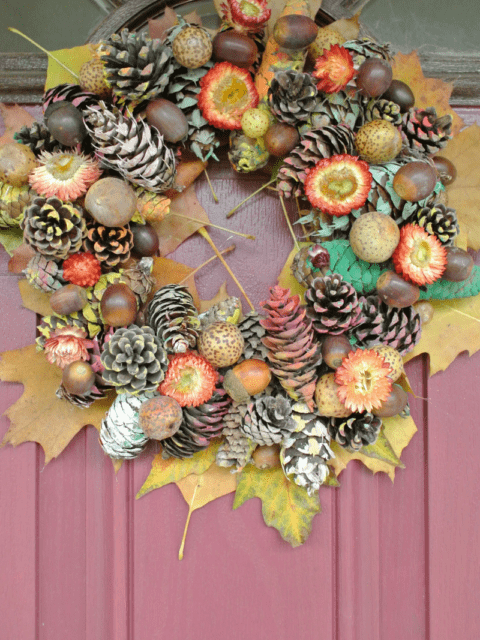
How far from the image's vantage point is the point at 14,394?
Answer: 741 millimetres

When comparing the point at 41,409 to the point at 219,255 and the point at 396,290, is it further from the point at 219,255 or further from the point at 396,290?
the point at 396,290

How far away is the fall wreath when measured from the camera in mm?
617

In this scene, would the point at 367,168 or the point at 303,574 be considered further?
the point at 303,574

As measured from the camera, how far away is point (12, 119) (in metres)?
0.70

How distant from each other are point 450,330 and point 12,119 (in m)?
0.71

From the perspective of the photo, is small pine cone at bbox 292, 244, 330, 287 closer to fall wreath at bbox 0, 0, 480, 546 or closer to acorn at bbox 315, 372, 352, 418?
fall wreath at bbox 0, 0, 480, 546

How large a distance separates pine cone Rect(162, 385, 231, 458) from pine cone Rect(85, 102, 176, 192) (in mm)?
299

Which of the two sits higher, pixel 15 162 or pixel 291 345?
pixel 15 162

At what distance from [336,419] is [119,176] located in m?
0.45

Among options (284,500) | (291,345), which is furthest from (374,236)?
(284,500)

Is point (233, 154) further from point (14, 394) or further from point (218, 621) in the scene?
point (218, 621)

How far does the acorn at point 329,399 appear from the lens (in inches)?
25.0

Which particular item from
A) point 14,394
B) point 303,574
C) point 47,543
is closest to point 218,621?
point 303,574

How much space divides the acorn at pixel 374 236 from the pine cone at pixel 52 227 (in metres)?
0.36
